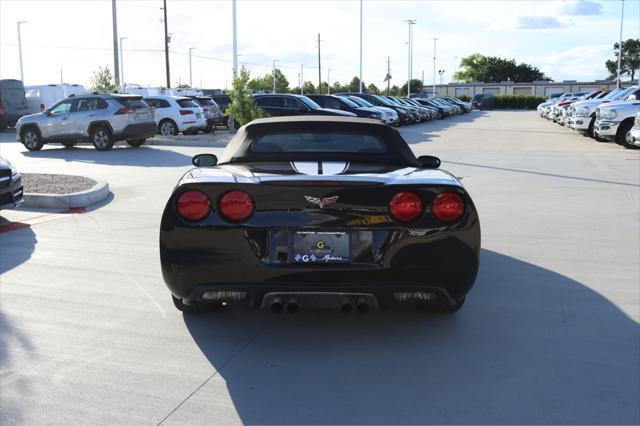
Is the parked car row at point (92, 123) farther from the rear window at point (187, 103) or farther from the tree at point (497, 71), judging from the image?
the tree at point (497, 71)

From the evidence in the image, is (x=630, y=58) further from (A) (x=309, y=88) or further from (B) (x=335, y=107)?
(B) (x=335, y=107)

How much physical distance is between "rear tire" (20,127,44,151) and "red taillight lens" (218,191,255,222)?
16.7m

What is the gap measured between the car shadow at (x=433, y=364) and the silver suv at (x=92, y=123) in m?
14.7

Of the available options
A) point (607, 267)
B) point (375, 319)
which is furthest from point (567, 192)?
point (375, 319)

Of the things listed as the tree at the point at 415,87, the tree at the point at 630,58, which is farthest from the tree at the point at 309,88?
the tree at the point at 630,58

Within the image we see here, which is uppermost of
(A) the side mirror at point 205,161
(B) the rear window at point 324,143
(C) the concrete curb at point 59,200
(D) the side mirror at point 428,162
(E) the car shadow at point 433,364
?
(B) the rear window at point 324,143

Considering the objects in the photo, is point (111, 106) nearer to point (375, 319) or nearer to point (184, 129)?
point (184, 129)

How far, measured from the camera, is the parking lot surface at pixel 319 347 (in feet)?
10.9

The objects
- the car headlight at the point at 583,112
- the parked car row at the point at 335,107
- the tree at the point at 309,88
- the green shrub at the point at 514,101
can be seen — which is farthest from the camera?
the tree at the point at 309,88

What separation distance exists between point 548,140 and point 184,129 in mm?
12505

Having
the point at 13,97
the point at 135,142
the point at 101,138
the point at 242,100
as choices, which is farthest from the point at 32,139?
the point at 13,97

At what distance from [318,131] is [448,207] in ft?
5.74

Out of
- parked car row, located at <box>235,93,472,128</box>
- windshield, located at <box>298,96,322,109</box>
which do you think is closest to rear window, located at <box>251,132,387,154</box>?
parked car row, located at <box>235,93,472,128</box>

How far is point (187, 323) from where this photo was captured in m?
4.53
